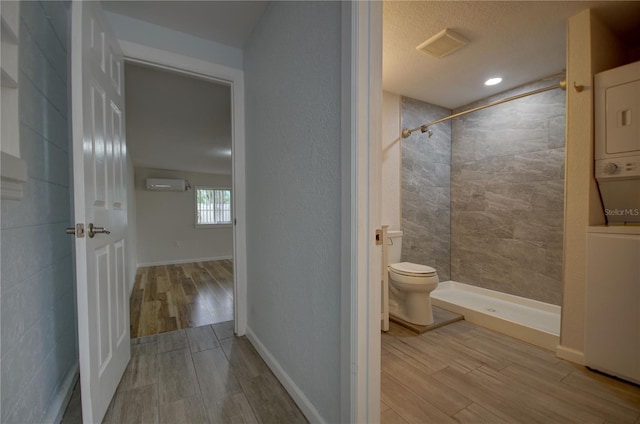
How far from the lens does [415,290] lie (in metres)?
2.26

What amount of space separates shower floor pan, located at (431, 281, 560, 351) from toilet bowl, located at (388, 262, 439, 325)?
1.54 ft

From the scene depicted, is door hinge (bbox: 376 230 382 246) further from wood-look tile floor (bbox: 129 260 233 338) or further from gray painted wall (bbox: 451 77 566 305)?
gray painted wall (bbox: 451 77 566 305)

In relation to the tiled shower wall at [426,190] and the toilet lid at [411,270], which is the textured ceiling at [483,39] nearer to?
the tiled shower wall at [426,190]

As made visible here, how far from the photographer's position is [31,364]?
3.44 feet

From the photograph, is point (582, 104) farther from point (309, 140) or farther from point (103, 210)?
point (103, 210)

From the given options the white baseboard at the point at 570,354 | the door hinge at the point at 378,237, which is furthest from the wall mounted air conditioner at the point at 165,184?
the white baseboard at the point at 570,354

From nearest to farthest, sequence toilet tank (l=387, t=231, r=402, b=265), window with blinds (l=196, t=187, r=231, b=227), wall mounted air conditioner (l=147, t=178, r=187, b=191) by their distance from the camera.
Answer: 1. toilet tank (l=387, t=231, r=402, b=265)
2. wall mounted air conditioner (l=147, t=178, r=187, b=191)
3. window with blinds (l=196, t=187, r=231, b=227)

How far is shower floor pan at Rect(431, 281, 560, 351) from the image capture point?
202 centimetres

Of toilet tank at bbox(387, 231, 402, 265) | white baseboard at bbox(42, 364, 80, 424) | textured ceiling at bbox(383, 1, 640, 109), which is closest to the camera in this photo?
white baseboard at bbox(42, 364, 80, 424)

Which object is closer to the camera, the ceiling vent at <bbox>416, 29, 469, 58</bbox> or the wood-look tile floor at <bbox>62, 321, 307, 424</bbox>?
the wood-look tile floor at <bbox>62, 321, 307, 424</bbox>

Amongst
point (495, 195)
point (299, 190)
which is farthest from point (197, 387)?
point (495, 195)

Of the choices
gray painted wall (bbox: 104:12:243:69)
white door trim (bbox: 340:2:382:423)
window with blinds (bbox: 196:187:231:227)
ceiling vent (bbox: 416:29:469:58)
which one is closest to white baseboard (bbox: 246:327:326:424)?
white door trim (bbox: 340:2:382:423)

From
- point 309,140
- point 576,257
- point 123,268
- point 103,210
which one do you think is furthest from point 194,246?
point 576,257

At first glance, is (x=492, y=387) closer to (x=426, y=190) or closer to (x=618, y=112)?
(x=618, y=112)
